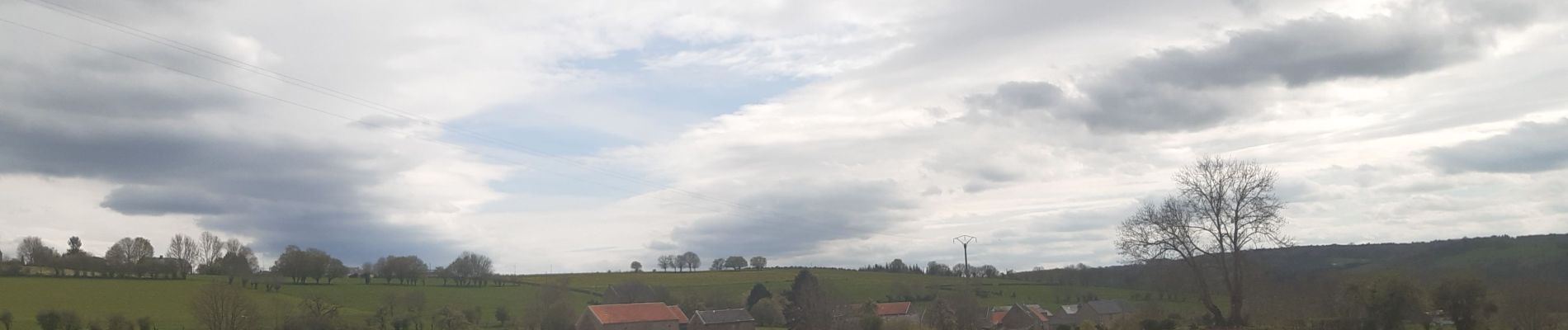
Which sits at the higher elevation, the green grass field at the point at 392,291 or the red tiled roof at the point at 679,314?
the green grass field at the point at 392,291

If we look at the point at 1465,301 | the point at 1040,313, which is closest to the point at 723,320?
the point at 1040,313

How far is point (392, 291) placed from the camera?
104 meters

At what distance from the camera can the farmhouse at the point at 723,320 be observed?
101 metres

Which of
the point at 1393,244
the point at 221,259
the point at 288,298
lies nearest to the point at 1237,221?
the point at 288,298

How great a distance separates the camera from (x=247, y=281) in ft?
332

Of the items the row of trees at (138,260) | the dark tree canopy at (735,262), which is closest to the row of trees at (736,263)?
the dark tree canopy at (735,262)

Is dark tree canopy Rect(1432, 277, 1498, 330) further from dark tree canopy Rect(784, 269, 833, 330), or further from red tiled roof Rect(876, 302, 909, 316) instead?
red tiled roof Rect(876, 302, 909, 316)

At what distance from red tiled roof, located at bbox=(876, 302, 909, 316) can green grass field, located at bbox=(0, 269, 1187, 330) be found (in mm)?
5231

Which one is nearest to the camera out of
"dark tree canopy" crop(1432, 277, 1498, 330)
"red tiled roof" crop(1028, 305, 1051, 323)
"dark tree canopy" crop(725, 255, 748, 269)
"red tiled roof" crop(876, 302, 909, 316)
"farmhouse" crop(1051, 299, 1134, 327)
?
"dark tree canopy" crop(1432, 277, 1498, 330)

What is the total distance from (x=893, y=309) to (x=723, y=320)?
21.0 metres

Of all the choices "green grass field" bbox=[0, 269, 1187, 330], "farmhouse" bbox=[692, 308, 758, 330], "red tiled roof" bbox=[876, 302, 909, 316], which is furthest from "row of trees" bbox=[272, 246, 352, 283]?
"red tiled roof" bbox=[876, 302, 909, 316]

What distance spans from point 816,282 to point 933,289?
37.1 m

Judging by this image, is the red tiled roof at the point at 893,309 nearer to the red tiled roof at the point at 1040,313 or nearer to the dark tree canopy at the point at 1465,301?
the red tiled roof at the point at 1040,313

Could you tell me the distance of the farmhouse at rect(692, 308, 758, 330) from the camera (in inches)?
3976
